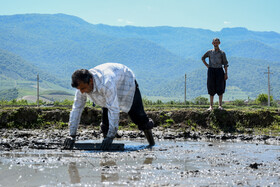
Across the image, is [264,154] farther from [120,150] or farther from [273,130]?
[273,130]

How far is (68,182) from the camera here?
4680 mm

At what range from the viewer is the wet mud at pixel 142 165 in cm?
477

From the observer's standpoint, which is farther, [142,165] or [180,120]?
[180,120]

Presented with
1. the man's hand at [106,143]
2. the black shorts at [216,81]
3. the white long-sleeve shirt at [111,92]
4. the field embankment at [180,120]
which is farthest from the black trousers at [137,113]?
the black shorts at [216,81]

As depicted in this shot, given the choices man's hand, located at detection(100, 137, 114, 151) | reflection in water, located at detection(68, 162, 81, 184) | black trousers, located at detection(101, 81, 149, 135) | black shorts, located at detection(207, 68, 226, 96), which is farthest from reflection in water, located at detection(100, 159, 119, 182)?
black shorts, located at detection(207, 68, 226, 96)

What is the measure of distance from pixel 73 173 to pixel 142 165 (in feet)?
3.66

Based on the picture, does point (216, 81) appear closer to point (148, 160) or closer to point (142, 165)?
point (148, 160)

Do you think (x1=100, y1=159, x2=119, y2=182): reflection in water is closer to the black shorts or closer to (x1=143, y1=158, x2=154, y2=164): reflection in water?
(x1=143, y1=158, x2=154, y2=164): reflection in water

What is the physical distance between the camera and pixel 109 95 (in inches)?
278

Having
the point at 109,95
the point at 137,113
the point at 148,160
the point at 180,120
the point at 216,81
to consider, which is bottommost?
the point at 180,120

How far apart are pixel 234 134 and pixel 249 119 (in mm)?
1723

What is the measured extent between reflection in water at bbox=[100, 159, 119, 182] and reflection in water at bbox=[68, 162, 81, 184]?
300 millimetres

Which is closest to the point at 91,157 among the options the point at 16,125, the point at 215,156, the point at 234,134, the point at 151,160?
the point at 151,160

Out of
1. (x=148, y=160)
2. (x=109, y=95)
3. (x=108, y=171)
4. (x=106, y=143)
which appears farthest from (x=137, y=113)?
(x=108, y=171)
